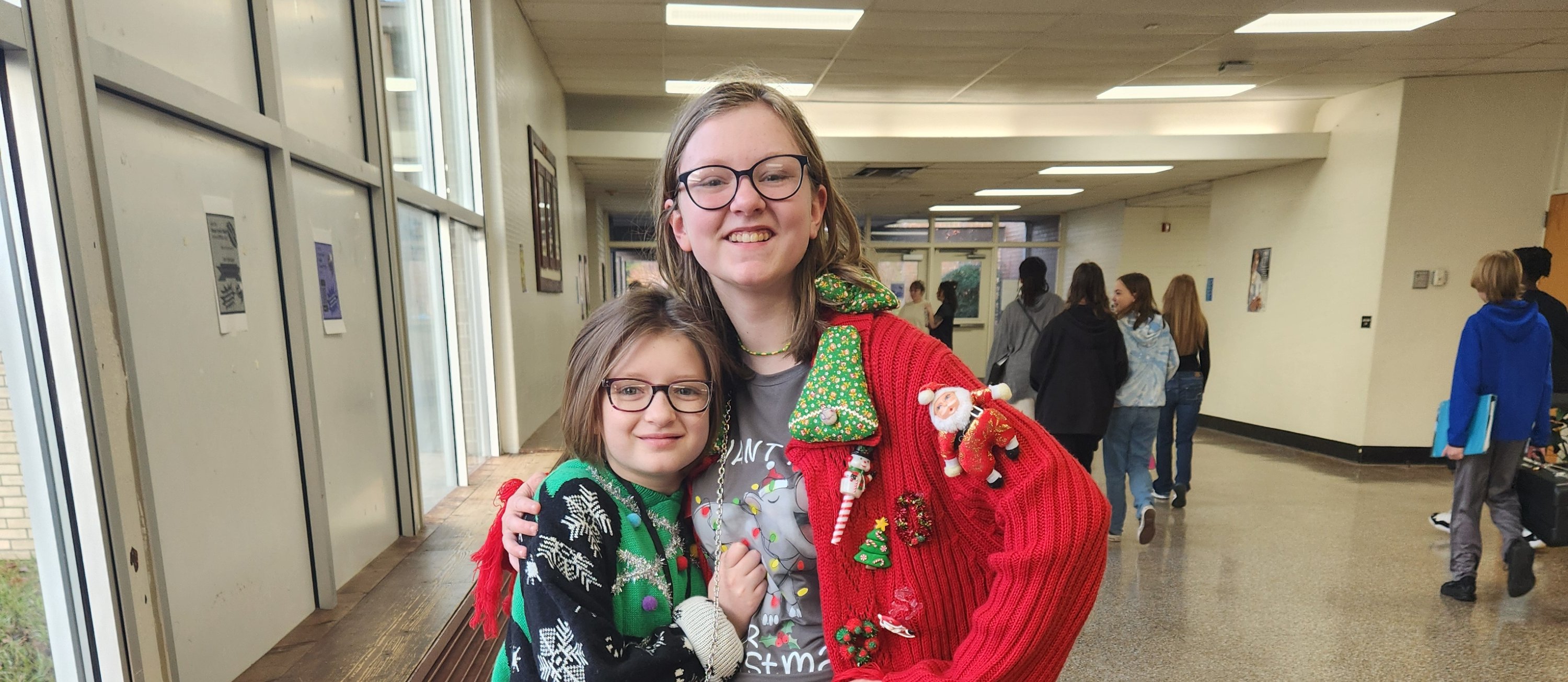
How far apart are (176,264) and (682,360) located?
1.39m

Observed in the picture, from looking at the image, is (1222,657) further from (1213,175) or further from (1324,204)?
(1213,175)

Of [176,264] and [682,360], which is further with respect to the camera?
[176,264]

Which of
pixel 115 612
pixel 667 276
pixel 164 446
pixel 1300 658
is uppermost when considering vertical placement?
pixel 667 276

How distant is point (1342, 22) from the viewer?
4.31m

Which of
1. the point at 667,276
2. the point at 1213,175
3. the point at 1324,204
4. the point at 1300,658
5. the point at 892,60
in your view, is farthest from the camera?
the point at 1213,175

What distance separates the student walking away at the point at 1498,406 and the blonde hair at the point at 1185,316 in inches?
54.1

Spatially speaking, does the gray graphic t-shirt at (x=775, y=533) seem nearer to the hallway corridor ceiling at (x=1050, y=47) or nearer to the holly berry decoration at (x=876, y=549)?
the holly berry decoration at (x=876, y=549)

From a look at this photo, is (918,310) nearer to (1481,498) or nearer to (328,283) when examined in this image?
(1481,498)

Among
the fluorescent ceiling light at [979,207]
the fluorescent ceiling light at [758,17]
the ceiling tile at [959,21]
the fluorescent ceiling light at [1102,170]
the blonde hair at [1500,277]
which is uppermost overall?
the fluorescent ceiling light at [758,17]

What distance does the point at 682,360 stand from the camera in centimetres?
91

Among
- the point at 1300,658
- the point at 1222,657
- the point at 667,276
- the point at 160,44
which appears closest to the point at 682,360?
the point at 667,276

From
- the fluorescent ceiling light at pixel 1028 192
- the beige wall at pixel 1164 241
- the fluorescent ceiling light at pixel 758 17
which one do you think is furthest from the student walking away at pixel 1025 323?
the beige wall at pixel 1164 241

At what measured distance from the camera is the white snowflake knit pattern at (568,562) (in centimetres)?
86

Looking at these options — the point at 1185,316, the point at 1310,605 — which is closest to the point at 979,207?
the point at 1185,316
